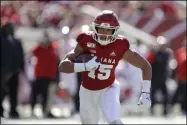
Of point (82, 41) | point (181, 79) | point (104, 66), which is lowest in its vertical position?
point (181, 79)

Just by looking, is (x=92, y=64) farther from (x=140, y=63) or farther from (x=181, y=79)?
(x=181, y=79)

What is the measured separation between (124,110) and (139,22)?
7.74 feet

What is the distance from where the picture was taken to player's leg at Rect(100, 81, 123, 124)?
304 inches

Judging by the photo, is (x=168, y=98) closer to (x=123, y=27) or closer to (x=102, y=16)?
(x=123, y=27)

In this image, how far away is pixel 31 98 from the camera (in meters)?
13.5

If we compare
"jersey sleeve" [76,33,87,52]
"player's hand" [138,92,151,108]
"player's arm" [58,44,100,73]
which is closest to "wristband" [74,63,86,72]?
"player's arm" [58,44,100,73]

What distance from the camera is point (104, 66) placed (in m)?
7.98

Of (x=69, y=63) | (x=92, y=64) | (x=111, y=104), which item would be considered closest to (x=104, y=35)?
(x=92, y=64)

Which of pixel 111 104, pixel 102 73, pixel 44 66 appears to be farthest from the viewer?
pixel 44 66

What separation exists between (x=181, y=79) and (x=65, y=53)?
2.21 m

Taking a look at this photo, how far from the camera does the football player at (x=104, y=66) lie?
25.6ft

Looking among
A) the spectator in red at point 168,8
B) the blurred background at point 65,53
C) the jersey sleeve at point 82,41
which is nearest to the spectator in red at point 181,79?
the blurred background at point 65,53

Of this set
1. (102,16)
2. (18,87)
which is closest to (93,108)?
(102,16)

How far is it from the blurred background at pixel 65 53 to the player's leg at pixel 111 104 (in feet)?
13.3
